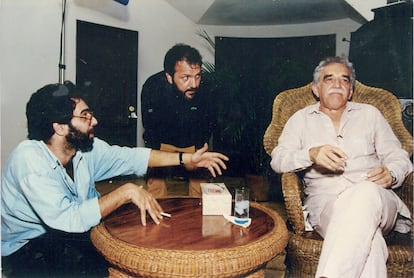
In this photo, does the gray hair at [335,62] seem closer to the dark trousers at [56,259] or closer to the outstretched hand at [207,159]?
the outstretched hand at [207,159]

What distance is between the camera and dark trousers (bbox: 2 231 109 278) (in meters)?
1.33

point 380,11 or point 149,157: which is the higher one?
point 380,11

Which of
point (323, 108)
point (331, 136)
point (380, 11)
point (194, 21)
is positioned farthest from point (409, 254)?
point (194, 21)

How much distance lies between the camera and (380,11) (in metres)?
1.57

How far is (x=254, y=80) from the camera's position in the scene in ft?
6.47

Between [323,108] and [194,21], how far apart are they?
2.40 ft

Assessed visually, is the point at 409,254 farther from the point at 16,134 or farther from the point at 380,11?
the point at 16,134

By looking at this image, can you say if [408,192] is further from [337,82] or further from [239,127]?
[239,127]

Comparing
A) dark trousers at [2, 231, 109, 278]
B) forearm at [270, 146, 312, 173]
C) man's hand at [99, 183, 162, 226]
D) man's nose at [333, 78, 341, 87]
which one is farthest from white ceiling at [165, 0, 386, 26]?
dark trousers at [2, 231, 109, 278]

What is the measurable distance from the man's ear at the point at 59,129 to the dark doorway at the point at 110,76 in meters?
0.19

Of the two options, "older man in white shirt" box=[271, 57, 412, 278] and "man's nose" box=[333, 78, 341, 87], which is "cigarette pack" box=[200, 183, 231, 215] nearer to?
"older man in white shirt" box=[271, 57, 412, 278]

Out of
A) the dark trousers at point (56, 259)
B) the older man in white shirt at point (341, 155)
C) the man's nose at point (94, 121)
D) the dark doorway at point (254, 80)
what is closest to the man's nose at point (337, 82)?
the older man in white shirt at point (341, 155)

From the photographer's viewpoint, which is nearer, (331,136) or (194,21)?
(331,136)

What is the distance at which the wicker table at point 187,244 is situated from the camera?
3.22 feet
